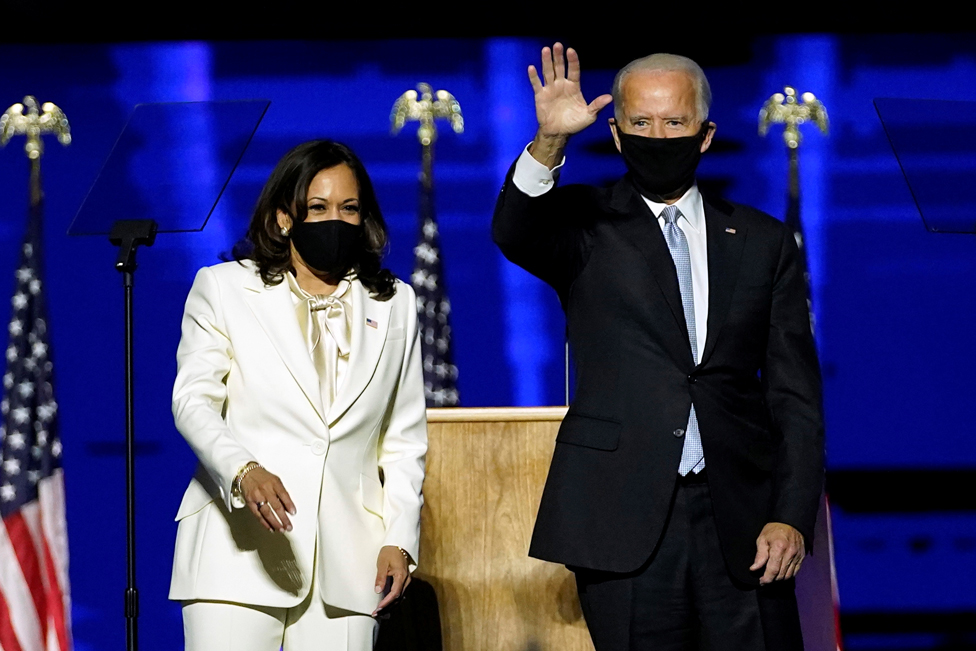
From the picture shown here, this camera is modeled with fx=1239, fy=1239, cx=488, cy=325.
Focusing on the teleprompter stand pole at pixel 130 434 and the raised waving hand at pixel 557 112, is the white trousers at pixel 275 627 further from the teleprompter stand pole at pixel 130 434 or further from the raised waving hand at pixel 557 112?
the raised waving hand at pixel 557 112

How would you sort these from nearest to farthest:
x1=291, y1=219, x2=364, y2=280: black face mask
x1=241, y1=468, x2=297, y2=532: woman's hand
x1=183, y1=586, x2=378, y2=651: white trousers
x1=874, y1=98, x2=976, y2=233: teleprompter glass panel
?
x1=241, y1=468, x2=297, y2=532: woman's hand < x1=183, y1=586, x2=378, y2=651: white trousers < x1=291, y1=219, x2=364, y2=280: black face mask < x1=874, y1=98, x2=976, y2=233: teleprompter glass panel

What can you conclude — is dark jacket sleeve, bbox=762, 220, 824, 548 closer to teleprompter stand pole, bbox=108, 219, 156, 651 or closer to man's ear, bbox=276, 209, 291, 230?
man's ear, bbox=276, 209, 291, 230

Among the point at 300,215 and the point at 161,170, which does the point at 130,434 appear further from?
the point at 161,170

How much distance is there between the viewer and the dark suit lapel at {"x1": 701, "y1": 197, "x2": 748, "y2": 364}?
7.66ft

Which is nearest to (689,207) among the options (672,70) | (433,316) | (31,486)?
(672,70)

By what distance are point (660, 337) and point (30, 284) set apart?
3.08 metres

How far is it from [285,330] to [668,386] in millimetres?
722

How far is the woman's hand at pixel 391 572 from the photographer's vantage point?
2.26 meters

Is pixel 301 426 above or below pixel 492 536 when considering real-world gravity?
above

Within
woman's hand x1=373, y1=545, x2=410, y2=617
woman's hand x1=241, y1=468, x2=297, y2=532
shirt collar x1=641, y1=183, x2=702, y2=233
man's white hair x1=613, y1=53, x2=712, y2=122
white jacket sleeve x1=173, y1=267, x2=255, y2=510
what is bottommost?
woman's hand x1=373, y1=545, x2=410, y2=617

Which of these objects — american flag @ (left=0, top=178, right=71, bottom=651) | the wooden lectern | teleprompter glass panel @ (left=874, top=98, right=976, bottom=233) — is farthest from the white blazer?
american flag @ (left=0, top=178, right=71, bottom=651)

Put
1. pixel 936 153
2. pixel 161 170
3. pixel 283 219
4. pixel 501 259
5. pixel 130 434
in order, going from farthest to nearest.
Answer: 1. pixel 501 259
2. pixel 161 170
3. pixel 936 153
4. pixel 130 434
5. pixel 283 219

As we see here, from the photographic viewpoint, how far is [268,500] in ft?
6.73

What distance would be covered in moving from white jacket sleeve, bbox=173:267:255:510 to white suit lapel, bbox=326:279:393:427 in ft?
0.70
